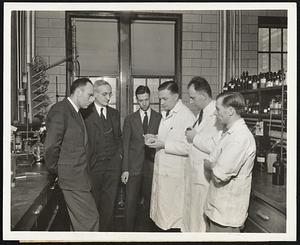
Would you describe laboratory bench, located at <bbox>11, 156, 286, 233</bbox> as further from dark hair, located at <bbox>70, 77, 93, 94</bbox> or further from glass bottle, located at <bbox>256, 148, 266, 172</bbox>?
dark hair, located at <bbox>70, 77, 93, 94</bbox>

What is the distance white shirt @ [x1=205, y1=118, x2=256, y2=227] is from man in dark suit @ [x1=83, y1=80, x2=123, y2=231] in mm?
675

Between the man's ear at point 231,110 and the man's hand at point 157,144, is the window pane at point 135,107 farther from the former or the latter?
the man's ear at point 231,110

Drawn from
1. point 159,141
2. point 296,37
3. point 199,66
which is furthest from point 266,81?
point 159,141

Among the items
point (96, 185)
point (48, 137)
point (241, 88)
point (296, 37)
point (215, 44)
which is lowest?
point (96, 185)

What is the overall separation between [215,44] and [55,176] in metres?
1.42

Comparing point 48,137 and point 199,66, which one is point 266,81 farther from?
point 48,137

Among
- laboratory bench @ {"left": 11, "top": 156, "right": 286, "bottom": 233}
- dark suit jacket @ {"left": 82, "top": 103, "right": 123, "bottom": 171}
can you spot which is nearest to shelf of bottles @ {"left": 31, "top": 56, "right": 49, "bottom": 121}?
dark suit jacket @ {"left": 82, "top": 103, "right": 123, "bottom": 171}

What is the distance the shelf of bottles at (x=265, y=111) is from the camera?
1.98 metres

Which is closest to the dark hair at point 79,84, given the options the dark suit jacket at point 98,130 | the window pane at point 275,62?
the dark suit jacket at point 98,130

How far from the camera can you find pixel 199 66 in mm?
2395

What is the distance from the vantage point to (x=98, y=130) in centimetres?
208

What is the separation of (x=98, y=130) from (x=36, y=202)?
63 centimetres

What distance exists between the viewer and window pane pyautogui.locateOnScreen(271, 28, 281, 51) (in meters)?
1.90

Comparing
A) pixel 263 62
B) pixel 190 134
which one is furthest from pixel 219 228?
pixel 263 62
